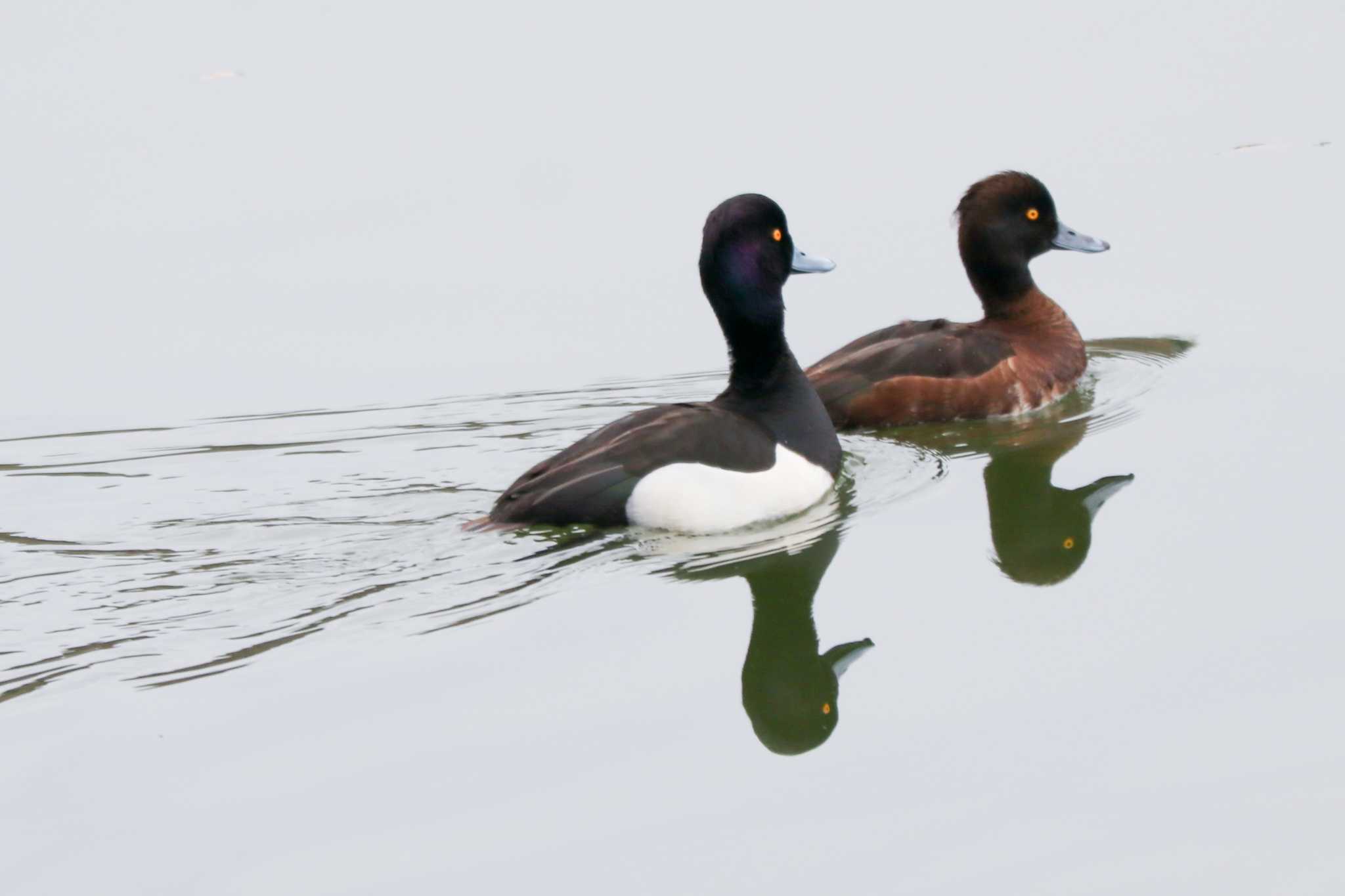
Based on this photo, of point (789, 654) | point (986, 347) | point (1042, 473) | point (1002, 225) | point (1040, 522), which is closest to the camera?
point (789, 654)

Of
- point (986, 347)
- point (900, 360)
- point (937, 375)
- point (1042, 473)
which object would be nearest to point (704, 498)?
A: point (1042, 473)

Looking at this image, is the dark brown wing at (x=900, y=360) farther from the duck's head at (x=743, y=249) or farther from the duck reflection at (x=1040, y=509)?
the duck's head at (x=743, y=249)

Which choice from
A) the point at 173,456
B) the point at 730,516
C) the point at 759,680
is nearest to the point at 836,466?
the point at 730,516

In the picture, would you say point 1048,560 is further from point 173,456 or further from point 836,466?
point 173,456

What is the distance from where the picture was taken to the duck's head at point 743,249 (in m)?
8.35

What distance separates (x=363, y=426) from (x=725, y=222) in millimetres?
2531

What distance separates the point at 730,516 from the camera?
313 inches

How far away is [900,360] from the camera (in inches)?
380

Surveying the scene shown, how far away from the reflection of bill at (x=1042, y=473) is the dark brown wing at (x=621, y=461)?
3.83 feet

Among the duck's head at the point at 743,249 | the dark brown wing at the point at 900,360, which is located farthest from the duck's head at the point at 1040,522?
the duck's head at the point at 743,249

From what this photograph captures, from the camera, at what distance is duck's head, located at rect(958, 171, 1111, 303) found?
33.8 feet

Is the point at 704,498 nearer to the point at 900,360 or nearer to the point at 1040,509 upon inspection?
the point at 1040,509

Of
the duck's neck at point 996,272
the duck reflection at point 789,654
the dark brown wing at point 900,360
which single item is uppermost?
the duck's neck at point 996,272

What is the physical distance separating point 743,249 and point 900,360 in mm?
1597
